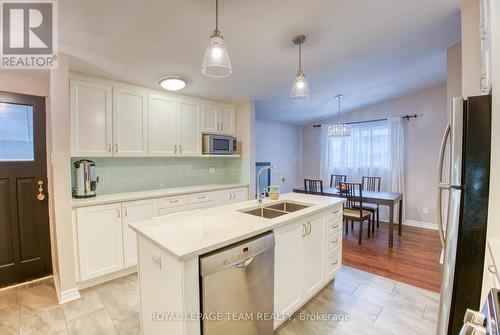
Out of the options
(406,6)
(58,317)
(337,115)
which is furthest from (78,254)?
(337,115)

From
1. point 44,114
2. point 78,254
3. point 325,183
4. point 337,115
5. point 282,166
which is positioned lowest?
point 78,254

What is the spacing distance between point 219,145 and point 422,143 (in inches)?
151

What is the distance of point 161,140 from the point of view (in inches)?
124

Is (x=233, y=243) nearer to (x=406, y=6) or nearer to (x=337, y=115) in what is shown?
(x=406, y=6)

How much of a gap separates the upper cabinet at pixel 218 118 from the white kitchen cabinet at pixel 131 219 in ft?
4.82

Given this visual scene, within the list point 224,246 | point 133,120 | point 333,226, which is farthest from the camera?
point 133,120

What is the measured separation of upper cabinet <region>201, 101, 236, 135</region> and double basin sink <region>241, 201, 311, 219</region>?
183 cm

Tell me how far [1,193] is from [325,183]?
5.53m

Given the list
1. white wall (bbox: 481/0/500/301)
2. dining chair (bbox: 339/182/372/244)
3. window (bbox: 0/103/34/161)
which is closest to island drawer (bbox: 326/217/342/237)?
white wall (bbox: 481/0/500/301)

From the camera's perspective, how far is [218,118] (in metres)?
3.80

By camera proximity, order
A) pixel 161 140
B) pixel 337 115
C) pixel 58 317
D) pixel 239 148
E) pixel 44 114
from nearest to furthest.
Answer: pixel 58 317 < pixel 44 114 < pixel 161 140 < pixel 239 148 < pixel 337 115

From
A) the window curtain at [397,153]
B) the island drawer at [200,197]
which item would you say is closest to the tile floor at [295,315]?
the island drawer at [200,197]

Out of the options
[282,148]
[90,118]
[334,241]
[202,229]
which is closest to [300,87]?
[202,229]

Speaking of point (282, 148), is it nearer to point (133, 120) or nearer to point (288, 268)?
point (133, 120)
